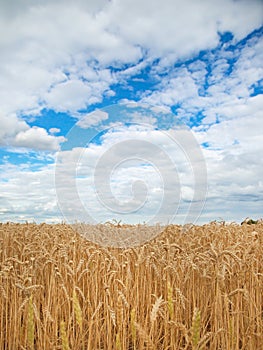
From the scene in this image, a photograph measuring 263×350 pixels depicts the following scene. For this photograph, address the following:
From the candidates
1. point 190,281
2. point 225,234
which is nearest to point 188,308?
point 190,281

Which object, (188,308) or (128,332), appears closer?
(128,332)

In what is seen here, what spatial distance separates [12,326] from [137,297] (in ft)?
4.15

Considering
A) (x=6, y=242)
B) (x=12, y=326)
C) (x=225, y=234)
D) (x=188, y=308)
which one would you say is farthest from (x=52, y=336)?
(x=225, y=234)

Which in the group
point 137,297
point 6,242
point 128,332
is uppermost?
point 6,242

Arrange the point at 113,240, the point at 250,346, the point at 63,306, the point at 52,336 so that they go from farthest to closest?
the point at 113,240, the point at 63,306, the point at 52,336, the point at 250,346

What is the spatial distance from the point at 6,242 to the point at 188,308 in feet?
12.4

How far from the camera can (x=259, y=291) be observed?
4285mm

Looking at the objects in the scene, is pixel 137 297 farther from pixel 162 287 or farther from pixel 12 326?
pixel 12 326

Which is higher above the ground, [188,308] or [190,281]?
[190,281]

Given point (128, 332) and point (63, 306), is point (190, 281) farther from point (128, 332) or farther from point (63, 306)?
point (63, 306)

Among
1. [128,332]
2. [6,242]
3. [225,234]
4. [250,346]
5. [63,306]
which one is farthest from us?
[225,234]

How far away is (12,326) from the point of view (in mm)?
3531

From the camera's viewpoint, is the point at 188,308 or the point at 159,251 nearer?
the point at 188,308

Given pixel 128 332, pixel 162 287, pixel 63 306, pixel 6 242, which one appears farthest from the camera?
pixel 6 242
